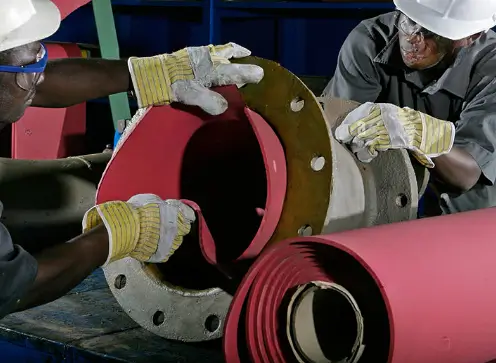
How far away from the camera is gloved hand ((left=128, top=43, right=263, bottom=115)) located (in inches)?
68.7

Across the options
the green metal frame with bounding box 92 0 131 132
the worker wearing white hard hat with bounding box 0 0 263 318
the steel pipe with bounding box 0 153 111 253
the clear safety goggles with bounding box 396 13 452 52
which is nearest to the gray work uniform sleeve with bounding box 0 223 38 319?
the worker wearing white hard hat with bounding box 0 0 263 318

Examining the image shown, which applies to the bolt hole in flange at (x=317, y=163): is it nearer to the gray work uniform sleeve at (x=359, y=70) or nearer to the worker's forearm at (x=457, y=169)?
the worker's forearm at (x=457, y=169)

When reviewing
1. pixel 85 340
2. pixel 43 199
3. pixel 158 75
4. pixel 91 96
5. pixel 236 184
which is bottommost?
pixel 43 199

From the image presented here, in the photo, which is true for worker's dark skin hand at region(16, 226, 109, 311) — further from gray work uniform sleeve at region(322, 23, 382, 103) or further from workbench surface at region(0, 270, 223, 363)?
gray work uniform sleeve at region(322, 23, 382, 103)

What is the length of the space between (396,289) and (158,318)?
2.57ft

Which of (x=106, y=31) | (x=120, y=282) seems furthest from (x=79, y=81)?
(x=106, y=31)

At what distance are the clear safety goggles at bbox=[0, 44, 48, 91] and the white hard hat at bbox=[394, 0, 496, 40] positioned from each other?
3.61 ft

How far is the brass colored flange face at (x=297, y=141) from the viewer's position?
1.54 meters

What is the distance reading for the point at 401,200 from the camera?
1.69 metres

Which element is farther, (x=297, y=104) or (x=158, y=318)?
(x=158, y=318)

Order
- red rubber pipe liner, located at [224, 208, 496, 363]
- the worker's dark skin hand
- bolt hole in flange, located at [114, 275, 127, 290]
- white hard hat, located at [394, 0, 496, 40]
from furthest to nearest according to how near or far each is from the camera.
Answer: white hard hat, located at [394, 0, 496, 40]
bolt hole in flange, located at [114, 275, 127, 290]
the worker's dark skin hand
red rubber pipe liner, located at [224, 208, 496, 363]

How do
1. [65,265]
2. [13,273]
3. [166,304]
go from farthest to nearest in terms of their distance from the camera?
[166,304] < [65,265] < [13,273]

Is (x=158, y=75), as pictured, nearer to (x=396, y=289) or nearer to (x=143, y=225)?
(x=143, y=225)

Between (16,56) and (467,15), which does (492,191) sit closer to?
(467,15)
